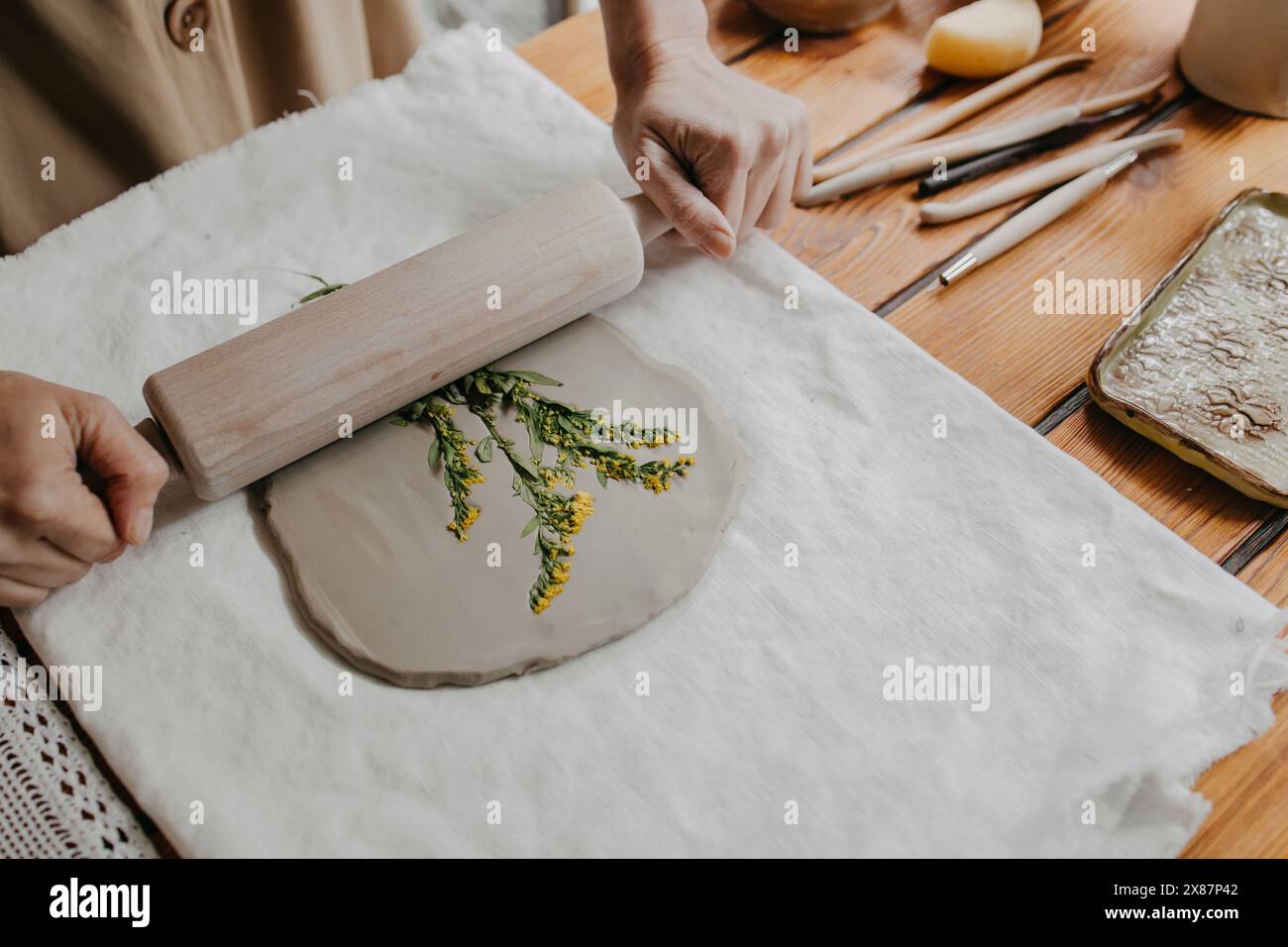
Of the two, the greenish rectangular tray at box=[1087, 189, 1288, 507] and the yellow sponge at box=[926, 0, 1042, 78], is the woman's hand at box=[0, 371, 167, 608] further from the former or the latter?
the yellow sponge at box=[926, 0, 1042, 78]

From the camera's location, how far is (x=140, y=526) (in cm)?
74

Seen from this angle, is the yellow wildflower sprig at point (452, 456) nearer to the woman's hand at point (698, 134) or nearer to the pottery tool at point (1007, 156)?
the woman's hand at point (698, 134)

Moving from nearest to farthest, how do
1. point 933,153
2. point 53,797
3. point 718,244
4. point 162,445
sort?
1. point 53,797
2. point 162,445
3. point 718,244
4. point 933,153

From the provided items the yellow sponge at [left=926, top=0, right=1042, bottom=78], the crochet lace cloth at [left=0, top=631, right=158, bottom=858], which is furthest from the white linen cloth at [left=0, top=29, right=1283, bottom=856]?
the yellow sponge at [left=926, top=0, right=1042, bottom=78]

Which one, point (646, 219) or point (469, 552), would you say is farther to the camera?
point (646, 219)

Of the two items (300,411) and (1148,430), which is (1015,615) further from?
(300,411)

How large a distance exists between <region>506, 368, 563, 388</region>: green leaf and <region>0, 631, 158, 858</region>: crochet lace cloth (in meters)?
0.45

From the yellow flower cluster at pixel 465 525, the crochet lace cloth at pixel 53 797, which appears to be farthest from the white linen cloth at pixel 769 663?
the yellow flower cluster at pixel 465 525

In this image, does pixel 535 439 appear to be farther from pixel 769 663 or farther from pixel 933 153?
pixel 933 153

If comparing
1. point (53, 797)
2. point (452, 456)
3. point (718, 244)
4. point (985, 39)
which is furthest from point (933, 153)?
point (53, 797)

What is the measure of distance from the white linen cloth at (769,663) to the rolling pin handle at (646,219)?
7 cm

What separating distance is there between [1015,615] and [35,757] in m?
0.74

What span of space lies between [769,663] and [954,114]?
690 mm

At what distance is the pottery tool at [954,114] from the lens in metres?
1.05
